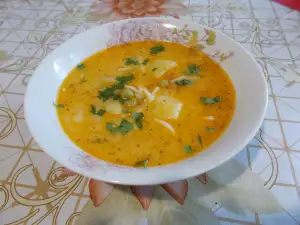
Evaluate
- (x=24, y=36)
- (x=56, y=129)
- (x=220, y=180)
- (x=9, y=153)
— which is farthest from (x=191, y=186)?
(x=24, y=36)

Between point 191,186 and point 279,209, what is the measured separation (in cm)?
25

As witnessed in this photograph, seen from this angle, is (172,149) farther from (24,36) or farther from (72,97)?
(24,36)

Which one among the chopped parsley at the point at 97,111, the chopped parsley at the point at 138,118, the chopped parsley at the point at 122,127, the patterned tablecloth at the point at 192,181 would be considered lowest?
the patterned tablecloth at the point at 192,181

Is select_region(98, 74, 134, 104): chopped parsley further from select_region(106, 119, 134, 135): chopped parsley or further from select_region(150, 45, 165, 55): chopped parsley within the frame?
select_region(150, 45, 165, 55): chopped parsley

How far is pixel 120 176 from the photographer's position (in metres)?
0.68

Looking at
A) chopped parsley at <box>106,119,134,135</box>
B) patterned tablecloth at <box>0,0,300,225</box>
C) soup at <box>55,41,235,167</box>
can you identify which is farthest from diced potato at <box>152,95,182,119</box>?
patterned tablecloth at <box>0,0,300,225</box>

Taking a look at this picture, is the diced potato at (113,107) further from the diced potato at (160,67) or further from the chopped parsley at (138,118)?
the diced potato at (160,67)

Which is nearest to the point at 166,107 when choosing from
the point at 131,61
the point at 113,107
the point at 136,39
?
the point at 113,107

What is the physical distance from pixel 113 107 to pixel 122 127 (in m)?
0.11

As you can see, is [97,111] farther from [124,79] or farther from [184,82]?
[184,82]

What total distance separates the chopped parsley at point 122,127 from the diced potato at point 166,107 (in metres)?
0.10

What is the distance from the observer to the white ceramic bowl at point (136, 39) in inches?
27.5

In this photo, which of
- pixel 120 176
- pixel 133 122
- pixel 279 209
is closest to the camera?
pixel 120 176

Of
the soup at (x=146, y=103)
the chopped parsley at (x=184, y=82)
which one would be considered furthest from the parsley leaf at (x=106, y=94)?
the chopped parsley at (x=184, y=82)
